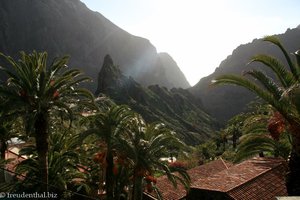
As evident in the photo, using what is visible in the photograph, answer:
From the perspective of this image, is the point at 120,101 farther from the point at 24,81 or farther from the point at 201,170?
the point at 24,81

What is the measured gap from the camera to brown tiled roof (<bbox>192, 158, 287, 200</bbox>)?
22.4 m

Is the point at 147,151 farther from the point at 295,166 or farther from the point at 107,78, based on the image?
the point at 107,78

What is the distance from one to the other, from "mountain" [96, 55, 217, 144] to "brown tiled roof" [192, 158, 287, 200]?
269 ft

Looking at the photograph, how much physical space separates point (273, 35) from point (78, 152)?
52.8 feet

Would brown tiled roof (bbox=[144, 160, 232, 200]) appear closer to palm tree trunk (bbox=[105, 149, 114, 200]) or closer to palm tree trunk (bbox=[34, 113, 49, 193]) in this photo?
palm tree trunk (bbox=[105, 149, 114, 200])

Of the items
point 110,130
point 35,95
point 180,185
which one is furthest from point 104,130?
point 180,185

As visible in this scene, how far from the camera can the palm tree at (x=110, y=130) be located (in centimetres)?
2086

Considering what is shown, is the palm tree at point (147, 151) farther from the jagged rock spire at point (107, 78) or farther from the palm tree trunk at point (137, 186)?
the jagged rock spire at point (107, 78)

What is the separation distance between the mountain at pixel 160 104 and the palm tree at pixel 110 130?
87893 mm

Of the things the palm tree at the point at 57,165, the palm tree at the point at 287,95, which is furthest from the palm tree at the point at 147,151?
the palm tree at the point at 287,95

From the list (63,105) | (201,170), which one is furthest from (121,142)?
(201,170)

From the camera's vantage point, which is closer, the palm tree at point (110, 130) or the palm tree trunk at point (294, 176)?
the palm tree trunk at point (294, 176)

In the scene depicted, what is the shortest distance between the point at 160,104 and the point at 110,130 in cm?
13517

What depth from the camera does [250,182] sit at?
23844 millimetres
